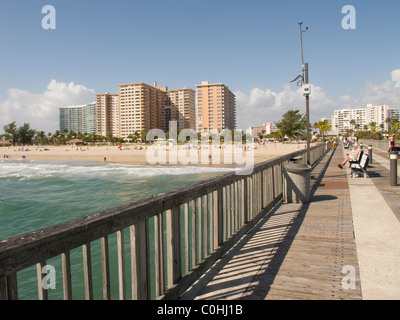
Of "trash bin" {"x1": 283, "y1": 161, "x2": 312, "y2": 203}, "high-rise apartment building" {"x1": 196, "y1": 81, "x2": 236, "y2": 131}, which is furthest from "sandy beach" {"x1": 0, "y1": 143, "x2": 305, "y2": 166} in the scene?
"high-rise apartment building" {"x1": 196, "y1": 81, "x2": 236, "y2": 131}

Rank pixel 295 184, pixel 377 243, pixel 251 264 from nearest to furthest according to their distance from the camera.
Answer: pixel 251 264, pixel 377 243, pixel 295 184

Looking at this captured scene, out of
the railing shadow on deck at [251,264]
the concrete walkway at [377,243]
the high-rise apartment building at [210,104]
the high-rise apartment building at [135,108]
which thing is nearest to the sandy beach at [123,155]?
the concrete walkway at [377,243]

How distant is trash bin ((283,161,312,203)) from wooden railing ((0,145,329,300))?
192 centimetres

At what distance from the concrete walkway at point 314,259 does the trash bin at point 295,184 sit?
1.80 feet

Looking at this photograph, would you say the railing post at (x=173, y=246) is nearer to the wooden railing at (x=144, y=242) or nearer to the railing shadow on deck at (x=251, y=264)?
the wooden railing at (x=144, y=242)

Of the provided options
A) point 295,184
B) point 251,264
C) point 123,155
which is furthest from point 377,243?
point 123,155

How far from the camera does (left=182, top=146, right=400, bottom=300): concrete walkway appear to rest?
3.09m

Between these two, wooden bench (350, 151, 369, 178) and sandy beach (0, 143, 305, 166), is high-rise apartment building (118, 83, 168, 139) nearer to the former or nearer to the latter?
sandy beach (0, 143, 305, 166)

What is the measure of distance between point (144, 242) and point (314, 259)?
2466mm

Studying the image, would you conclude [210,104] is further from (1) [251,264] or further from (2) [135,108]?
(1) [251,264]

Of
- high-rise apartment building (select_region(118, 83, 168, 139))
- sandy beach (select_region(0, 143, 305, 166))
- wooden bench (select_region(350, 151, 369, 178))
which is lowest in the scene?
sandy beach (select_region(0, 143, 305, 166))

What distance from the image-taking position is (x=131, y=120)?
186 meters

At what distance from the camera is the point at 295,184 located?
23.7ft
